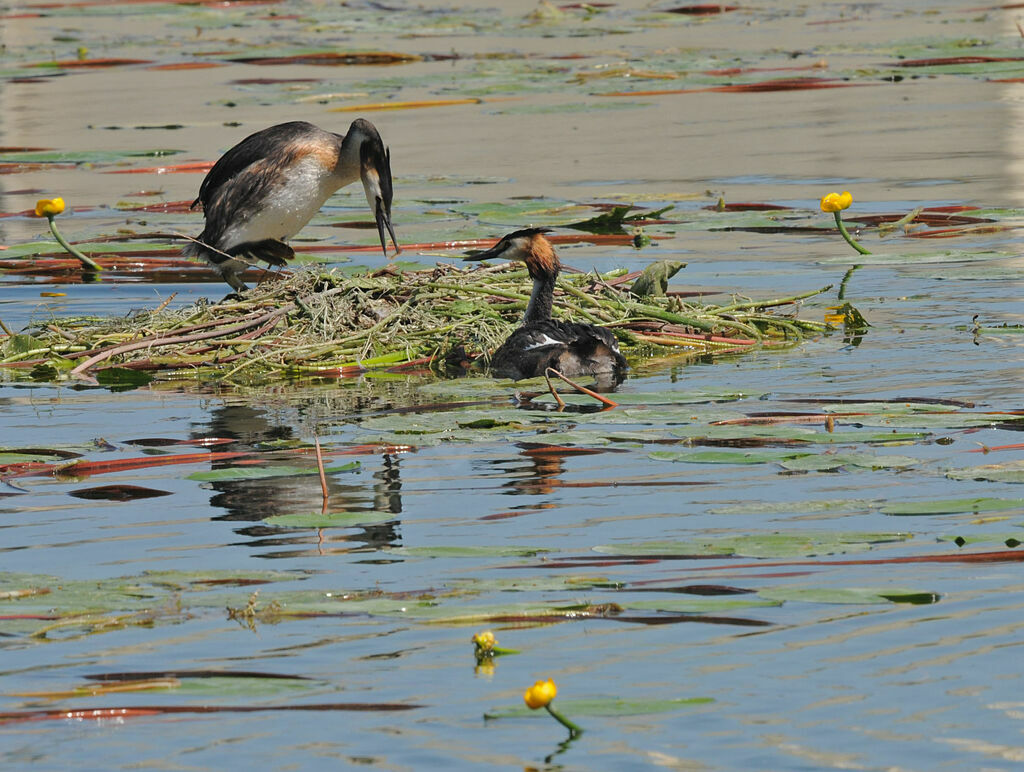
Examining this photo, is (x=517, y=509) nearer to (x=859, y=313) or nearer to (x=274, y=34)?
(x=859, y=313)

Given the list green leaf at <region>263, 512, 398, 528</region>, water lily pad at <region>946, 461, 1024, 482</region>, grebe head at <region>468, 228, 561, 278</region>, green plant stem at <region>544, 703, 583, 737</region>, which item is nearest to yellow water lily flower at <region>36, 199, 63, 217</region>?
grebe head at <region>468, 228, 561, 278</region>

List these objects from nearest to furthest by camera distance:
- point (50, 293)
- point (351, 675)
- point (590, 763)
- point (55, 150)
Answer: point (590, 763) < point (351, 675) < point (50, 293) < point (55, 150)

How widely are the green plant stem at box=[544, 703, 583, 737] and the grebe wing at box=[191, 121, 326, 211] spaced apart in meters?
6.52

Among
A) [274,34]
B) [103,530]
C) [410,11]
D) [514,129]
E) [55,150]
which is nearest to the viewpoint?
[103,530]

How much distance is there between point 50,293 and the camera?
35.0 feet

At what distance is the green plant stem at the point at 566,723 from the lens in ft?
11.4

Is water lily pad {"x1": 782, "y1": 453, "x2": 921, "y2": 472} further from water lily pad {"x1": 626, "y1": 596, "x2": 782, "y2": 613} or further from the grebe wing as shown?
the grebe wing

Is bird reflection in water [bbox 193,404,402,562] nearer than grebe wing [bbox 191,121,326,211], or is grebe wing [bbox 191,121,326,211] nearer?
bird reflection in water [bbox 193,404,402,562]

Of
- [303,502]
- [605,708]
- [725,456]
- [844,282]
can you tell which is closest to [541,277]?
[844,282]

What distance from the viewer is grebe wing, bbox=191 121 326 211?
9.87m

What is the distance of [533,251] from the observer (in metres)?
8.40

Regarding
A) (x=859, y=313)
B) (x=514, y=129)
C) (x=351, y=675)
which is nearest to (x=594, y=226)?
(x=859, y=313)

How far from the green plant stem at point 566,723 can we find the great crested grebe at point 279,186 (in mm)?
6130

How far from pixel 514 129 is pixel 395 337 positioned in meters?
9.17
